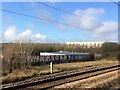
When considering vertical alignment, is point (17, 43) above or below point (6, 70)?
above

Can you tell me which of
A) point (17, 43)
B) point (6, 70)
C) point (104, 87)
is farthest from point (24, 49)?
point (104, 87)

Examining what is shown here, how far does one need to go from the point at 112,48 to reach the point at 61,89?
66295 mm

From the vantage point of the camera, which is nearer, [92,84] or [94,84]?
[94,84]

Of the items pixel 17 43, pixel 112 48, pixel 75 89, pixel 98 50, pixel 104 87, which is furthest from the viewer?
pixel 98 50

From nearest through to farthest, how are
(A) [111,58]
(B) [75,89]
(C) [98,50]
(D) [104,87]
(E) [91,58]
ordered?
(B) [75,89], (D) [104,87], (A) [111,58], (E) [91,58], (C) [98,50]

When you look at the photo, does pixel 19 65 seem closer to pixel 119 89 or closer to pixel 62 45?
pixel 119 89

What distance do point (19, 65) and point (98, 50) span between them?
182 feet

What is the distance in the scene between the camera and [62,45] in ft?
322

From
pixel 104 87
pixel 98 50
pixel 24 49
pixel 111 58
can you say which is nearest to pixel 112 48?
pixel 98 50

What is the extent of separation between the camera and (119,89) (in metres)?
14.8

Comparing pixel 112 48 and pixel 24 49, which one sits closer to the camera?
pixel 24 49

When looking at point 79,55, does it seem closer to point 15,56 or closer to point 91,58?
point 91,58

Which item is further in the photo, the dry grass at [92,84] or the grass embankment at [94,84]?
the dry grass at [92,84]

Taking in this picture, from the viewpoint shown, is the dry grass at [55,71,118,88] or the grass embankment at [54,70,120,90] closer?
the grass embankment at [54,70,120,90]
